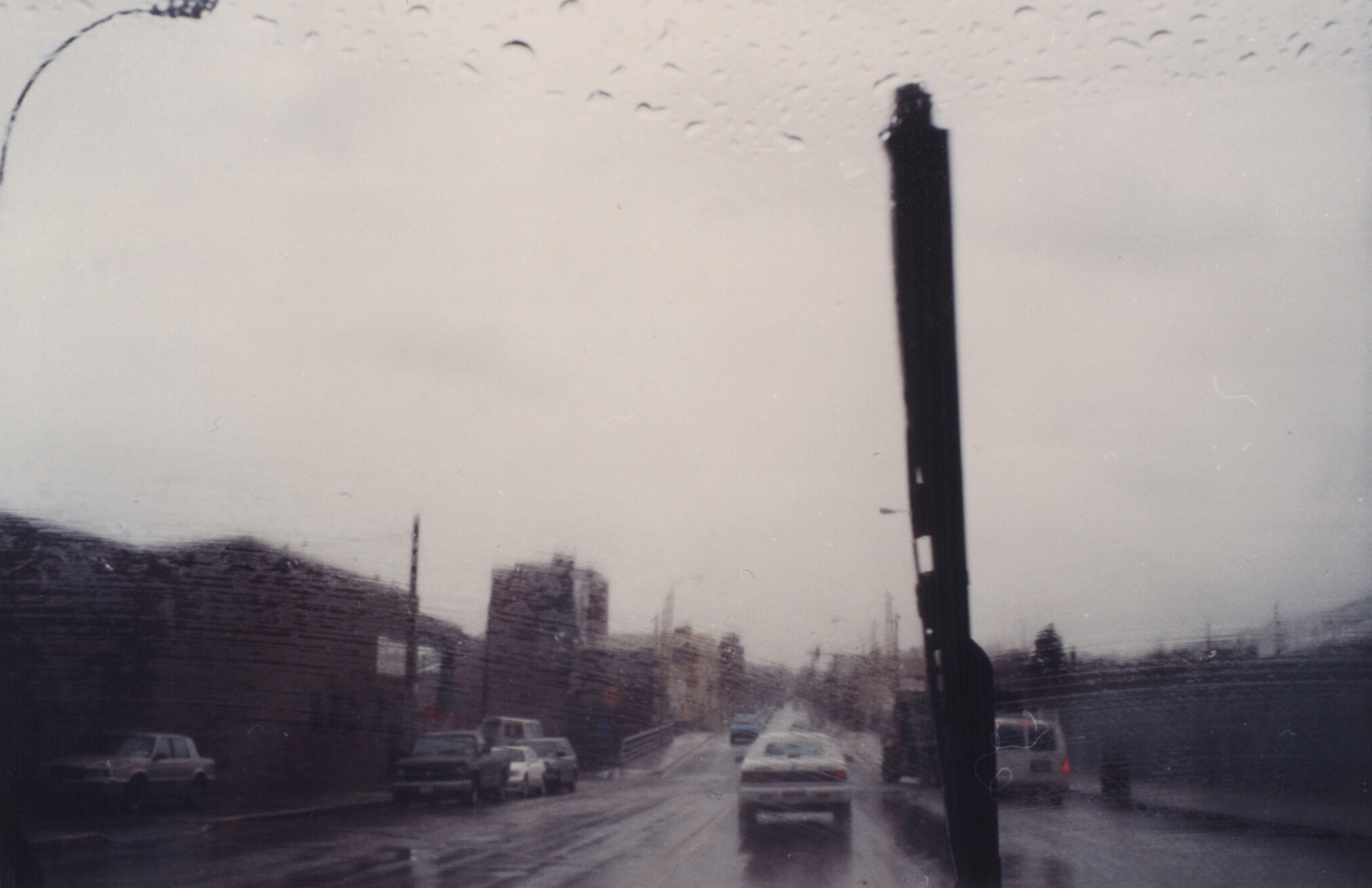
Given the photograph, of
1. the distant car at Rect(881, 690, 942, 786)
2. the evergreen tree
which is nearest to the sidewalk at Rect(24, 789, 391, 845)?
the distant car at Rect(881, 690, 942, 786)

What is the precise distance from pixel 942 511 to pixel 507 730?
124 centimetres

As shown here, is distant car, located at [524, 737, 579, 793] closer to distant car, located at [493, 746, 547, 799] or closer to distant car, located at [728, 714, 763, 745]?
distant car, located at [493, 746, 547, 799]

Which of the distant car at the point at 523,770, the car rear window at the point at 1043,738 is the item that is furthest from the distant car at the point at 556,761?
the car rear window at the point at 1043,738

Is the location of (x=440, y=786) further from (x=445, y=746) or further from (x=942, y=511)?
(x=942, y=511)

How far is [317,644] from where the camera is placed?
2.38 meters

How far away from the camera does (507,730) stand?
89.0 inches

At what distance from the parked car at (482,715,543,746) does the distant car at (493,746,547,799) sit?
20 millimetres

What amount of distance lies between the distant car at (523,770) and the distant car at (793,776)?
514 mm

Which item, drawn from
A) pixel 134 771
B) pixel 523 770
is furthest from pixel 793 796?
pixel 134 771

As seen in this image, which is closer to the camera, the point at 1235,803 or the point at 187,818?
the point at 187,818

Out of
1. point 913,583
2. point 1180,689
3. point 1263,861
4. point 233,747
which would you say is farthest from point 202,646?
point 1263,861

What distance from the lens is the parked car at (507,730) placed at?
225cm

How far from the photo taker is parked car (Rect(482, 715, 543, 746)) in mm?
2252

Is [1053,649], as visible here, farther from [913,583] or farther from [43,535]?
[43,535]
